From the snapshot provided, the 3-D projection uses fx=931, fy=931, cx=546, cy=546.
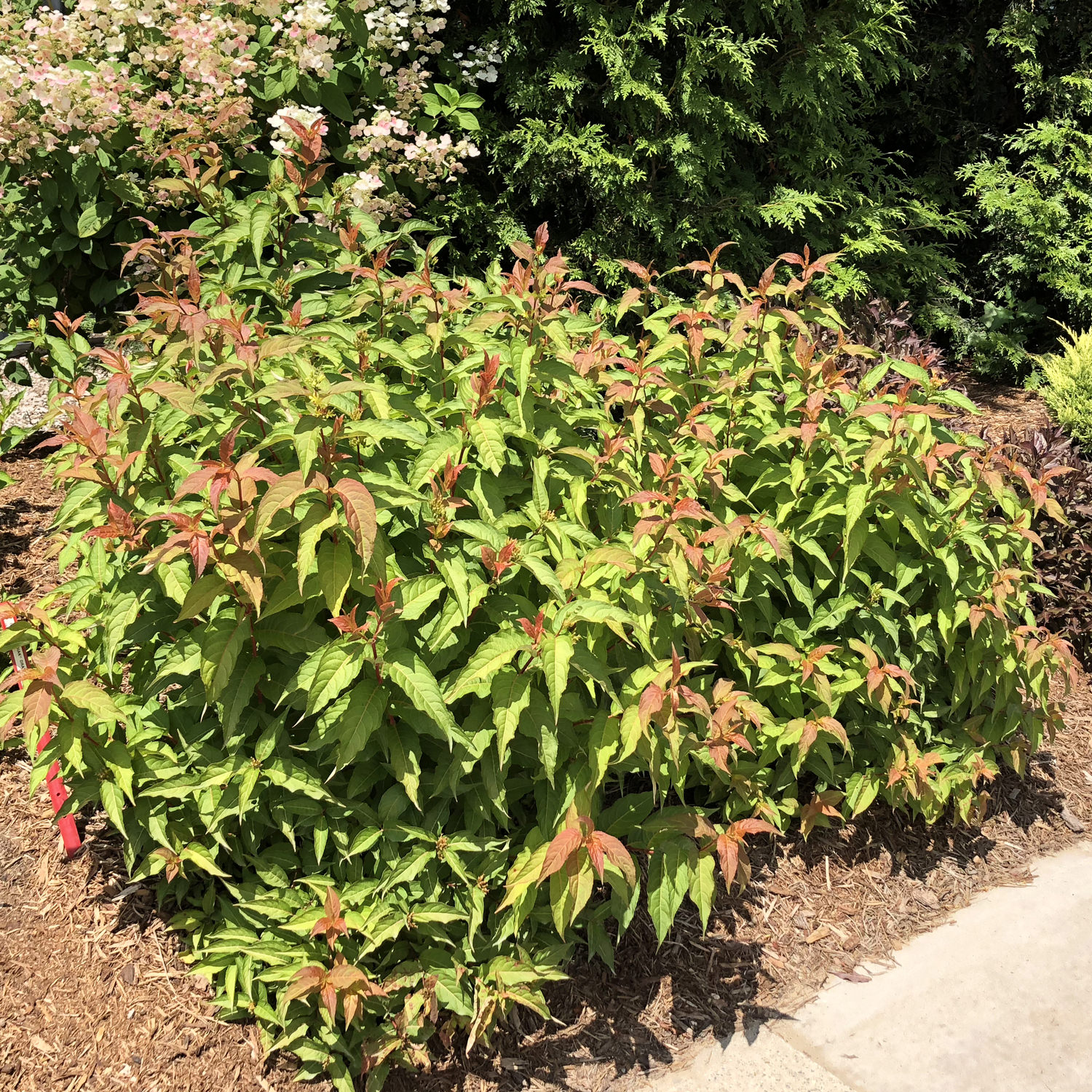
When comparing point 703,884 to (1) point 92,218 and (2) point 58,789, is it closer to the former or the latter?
(2) point 58,789

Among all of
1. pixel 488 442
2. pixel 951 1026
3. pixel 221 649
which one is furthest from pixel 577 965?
pixel 488 442

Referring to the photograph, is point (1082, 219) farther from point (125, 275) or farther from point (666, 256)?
point (125, 275)

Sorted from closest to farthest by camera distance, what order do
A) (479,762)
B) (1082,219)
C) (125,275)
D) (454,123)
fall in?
(479,762) → (125,275) → (454,123) → (1082,219)

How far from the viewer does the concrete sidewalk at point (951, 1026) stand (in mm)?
2502

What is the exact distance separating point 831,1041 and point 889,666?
1.06m

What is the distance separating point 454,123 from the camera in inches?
205

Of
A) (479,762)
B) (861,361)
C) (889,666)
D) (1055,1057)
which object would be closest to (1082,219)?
(861,361)

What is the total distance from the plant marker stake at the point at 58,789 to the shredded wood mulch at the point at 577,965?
10cm

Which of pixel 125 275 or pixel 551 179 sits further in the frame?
pixel 551 179

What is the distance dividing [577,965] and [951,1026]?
1.08 metres

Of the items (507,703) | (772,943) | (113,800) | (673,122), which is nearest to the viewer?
(507,703)

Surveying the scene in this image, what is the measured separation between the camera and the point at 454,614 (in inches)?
84.0

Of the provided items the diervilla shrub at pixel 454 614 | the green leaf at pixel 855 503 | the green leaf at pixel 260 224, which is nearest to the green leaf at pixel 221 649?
the diervilla shrub at pixel 454 614

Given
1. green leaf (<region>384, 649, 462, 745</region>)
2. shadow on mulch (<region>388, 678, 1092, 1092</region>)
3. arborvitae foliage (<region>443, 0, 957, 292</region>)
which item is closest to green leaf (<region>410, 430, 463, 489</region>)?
green leaf (<region>384, 649, 462, 745</region>)
